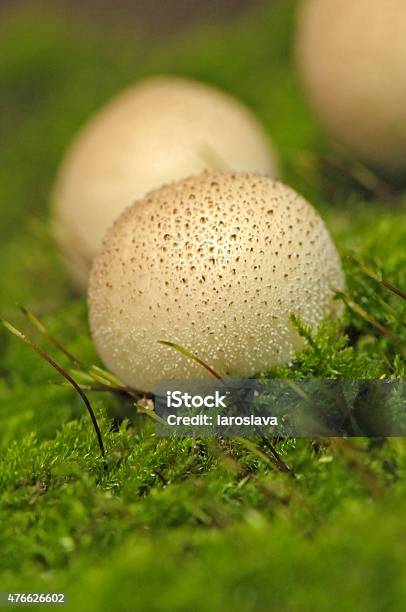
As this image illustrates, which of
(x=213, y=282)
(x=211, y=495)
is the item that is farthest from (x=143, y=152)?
(x=211, y=495)

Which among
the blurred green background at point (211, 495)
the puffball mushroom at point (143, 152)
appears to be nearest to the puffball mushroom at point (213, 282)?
the blurred green background at point (211, 495)

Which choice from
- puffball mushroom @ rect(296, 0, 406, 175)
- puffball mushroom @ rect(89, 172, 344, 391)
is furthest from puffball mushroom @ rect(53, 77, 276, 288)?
puffball mushroom @ rect(89, 172, 344, 391)

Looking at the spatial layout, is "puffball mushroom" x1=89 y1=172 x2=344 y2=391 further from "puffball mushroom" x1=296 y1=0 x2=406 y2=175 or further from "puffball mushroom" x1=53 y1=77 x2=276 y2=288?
"puffball mushroom" x1=296 y1=0 x2=406 y2=175

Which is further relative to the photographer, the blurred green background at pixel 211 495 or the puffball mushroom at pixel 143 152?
the puffball mushroom at pixel 143 152

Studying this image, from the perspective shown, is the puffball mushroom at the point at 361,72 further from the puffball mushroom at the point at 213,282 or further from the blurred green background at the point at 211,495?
the puffball mushroom at the point at 213,282

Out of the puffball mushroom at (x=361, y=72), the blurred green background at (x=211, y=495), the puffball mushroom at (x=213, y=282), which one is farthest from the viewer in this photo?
the puffball mushroom at (x=361, y=72)

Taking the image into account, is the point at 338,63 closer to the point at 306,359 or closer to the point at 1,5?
the point at 306,359

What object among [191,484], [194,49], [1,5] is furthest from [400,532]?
[1,5]

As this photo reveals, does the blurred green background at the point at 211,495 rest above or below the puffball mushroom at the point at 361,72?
below
